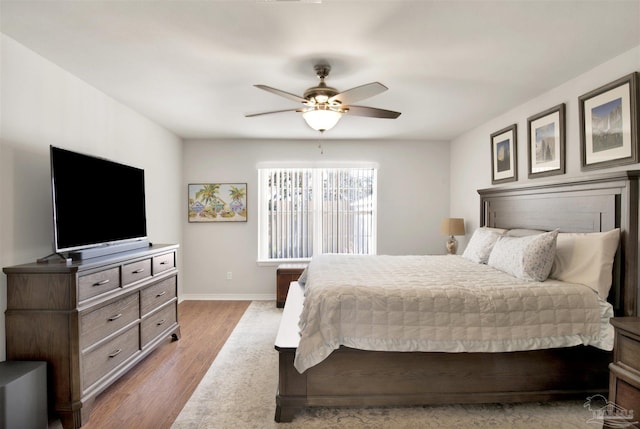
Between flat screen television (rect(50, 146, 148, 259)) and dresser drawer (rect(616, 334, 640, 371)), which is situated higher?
flat screen television (rect(50, 146, 148, 259))

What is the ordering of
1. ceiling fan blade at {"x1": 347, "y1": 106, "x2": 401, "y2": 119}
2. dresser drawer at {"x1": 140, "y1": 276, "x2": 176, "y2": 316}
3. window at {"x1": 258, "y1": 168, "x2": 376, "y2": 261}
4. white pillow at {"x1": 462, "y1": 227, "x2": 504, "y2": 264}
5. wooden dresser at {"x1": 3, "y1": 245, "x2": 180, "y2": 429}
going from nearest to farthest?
wooden dresser at {"x1": 3, "y1": 245, "x2": 180, "y2": 429}
ceiling fan blade at {"x1": 347, "y1": 106, "x2": 401, "y2": 119}
dresser drawer at {"x1": 140, "y1": 276, "x2": 176, "y2": 316}
white pillow at {"x1": 462, "y1": 227, "x2": 504, "y2": 264}
window at {"x1": 258, "y1": 168, "x2": 376, "y2": 261}

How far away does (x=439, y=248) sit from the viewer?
515 cm

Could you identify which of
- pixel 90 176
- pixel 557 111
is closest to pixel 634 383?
pixel 557 111

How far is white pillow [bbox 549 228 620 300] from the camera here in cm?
224

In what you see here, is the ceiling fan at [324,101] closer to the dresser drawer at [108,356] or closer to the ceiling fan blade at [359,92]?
the ceiling fan blade at [359,92]

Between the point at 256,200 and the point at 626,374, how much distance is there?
438cm

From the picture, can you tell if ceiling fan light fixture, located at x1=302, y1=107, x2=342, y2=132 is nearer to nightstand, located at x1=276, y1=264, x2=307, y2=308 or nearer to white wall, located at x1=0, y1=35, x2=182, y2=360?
white wall, located at x1=0, y1=35, x2=182, y2=360

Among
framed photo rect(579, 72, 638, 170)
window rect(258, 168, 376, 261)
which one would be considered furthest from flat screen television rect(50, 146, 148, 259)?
framed photo rect(579, 72, 638, 170)

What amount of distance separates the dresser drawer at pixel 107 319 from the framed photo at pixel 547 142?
3915 mm

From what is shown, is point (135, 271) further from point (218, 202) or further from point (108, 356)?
point (218, 202)

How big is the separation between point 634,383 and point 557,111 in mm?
2290

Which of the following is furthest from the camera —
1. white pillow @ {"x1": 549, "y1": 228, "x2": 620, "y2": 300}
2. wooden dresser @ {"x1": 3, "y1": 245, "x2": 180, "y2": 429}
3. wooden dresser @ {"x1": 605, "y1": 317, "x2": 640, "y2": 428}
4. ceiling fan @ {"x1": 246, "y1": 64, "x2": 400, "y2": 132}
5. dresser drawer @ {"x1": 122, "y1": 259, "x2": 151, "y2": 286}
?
dresser drawer @ {"x1": 122, "y1": 259, "x2": 151, "y2": 286}

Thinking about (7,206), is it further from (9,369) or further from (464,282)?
(464,282)

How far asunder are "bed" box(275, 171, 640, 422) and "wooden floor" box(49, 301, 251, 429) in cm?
84
